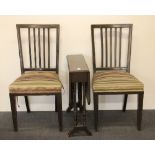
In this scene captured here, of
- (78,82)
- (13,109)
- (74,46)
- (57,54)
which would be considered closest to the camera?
(78,82)

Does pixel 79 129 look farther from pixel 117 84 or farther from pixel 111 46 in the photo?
pixel 111 46

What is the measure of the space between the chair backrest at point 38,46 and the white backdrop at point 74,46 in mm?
85

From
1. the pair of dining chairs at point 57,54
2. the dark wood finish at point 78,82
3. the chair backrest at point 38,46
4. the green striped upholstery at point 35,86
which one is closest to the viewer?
the dark wood finish at point 78,82

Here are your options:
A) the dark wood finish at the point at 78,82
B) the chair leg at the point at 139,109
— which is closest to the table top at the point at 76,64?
the dark wood finish at the point at 78,82

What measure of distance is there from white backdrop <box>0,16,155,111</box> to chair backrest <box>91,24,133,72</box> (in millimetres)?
85

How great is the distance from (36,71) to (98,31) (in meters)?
0.79

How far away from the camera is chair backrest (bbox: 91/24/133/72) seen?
263cm

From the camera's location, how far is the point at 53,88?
2.35 m

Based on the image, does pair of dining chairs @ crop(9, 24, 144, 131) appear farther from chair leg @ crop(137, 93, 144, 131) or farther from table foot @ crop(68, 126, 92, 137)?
table foot @ crop(68, 126, 92, 137)

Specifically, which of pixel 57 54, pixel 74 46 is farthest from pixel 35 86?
pixel 74 46

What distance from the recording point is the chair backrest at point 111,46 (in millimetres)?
2635

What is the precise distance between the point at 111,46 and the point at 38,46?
30.4 inches

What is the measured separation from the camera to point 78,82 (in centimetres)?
229

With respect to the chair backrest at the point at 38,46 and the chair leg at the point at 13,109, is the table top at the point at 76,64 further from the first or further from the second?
the chair leg at the point at 13,109
